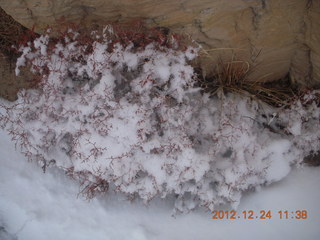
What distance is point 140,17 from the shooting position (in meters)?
2.75

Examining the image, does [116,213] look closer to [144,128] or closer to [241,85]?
[144,128]

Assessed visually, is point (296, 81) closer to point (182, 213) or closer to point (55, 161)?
point (182, 213)

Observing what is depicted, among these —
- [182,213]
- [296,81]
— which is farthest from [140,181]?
[296,81]

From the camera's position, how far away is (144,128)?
9.00 feet

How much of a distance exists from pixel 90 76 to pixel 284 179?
2245 mm

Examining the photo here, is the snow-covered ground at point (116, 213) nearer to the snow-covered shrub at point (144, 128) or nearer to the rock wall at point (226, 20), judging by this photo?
the snow-covered shrub at point (144, 128)

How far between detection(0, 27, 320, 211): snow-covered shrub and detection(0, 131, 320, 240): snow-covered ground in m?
0.18
